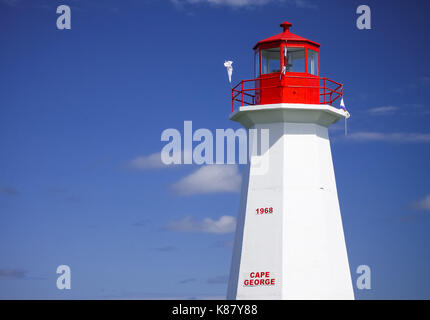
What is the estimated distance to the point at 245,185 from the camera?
36469mm

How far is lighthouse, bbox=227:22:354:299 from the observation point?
34.8 m

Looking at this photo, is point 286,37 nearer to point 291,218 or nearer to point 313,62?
point 313,62

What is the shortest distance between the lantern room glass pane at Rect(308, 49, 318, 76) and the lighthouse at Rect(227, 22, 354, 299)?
32 millimetres

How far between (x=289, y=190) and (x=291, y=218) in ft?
3.29

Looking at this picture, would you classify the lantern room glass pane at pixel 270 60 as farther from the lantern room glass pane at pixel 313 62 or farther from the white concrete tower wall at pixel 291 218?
the white concrete tower wall at pixel 291 218

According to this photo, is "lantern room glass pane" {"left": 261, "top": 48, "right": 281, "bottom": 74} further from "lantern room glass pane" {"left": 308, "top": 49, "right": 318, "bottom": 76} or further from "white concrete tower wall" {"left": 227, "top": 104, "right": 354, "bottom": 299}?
"white concrete tower wall" {"left": 227, "top": 104, "right": 354, "bottom": 299}

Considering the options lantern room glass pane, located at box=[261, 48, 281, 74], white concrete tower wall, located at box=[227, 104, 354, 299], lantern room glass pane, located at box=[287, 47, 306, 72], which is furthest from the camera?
lantern room glass pane, located at box=[261, 48, 281, 74]

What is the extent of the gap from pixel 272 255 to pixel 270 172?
2.95 meters

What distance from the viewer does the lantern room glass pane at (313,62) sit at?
36.4 metres

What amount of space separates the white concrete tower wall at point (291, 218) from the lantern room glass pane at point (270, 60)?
1.73m
